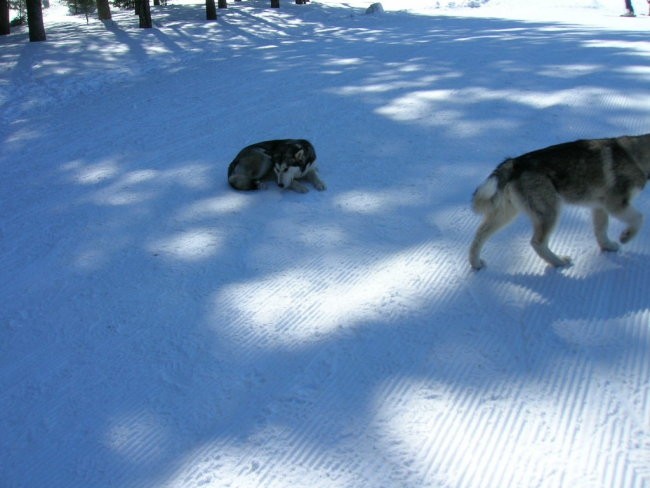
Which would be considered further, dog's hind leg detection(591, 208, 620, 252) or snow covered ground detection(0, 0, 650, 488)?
dog's hind leg detection(591, 208, 620, 252)

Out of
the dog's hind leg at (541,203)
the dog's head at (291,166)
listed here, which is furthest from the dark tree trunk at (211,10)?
the dog's hind leg at (541,203)

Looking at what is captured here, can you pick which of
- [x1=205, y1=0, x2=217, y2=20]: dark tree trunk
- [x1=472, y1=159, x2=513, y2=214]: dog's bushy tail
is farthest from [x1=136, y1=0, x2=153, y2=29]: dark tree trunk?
[x1=472, y1=159, x2=513, y2=214]: dog's bushy tail

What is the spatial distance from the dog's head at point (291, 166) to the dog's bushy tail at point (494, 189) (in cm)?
274

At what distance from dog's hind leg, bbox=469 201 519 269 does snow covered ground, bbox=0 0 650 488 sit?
16 cm

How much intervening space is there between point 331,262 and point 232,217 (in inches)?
68.1

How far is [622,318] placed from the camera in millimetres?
3846

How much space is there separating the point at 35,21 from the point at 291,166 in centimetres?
1745

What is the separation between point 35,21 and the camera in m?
19.2

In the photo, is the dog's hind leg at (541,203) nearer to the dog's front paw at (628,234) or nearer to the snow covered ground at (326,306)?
the snow covered ground at (326,306)

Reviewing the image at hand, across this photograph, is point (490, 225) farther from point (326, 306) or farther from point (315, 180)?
point (315, 180)

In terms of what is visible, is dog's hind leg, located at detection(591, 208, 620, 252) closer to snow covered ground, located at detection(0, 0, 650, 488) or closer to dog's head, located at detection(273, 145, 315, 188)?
snow covered ground, located at detection(0, 0, 650, 488)

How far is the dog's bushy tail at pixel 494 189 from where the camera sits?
4477 mm

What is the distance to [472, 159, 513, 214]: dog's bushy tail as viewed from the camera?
14.7 feet

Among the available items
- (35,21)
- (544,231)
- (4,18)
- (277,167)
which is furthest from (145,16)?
(544,231)
